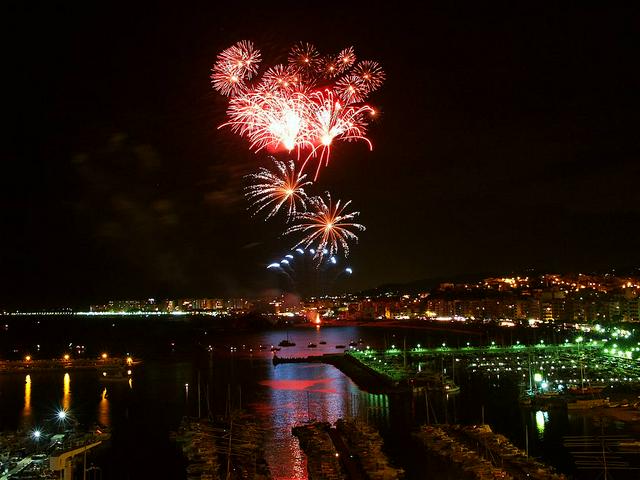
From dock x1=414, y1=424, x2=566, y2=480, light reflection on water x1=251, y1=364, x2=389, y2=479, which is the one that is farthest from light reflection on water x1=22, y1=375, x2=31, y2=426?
dock x1=414, y1=424, x2=566, y2=480

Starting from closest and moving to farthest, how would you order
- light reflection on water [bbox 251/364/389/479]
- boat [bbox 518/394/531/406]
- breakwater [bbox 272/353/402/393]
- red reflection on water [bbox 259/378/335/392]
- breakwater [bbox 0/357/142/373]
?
1. light reflection on water [bbox 251/364/389/479]
2. boat [bbox 518/394/531/406]
3. breakwater [bbox 272/353/402/393]
4. red reflection on water [bbox 259/378/335/392]
5. breakwater [bbox 0/357/142/373]

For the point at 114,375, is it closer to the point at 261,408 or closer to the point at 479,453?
the point at 261,408

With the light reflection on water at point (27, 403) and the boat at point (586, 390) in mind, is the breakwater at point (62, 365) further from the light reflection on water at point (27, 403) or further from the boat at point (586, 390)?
the boat at point (586, 390)

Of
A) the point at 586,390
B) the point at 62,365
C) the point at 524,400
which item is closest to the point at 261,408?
the point at 524,400

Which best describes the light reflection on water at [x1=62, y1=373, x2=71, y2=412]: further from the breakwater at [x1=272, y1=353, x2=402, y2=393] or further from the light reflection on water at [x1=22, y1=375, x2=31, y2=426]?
the breakwater at [x1=272, y1=353, x2=402, y2=393]

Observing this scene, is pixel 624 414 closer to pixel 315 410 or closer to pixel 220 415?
pixel 315 410

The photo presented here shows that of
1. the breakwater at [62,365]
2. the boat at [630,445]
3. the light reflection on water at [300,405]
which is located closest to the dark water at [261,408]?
the light reflection on water at [300,405]

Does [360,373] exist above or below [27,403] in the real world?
above

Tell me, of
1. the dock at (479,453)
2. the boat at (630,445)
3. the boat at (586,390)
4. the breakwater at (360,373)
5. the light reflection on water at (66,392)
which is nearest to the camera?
the dock at (479,453)
